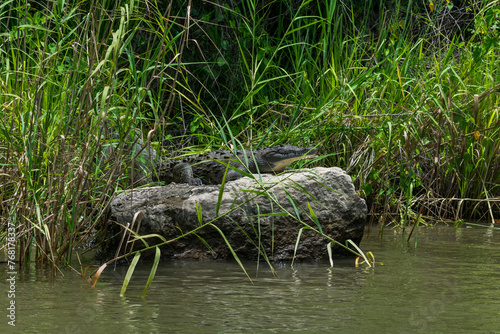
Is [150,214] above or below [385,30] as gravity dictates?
below

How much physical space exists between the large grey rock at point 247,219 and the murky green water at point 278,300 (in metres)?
0.15

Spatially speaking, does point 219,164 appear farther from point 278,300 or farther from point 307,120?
point 278,300

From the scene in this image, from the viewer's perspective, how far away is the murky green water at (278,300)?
85.1 inches

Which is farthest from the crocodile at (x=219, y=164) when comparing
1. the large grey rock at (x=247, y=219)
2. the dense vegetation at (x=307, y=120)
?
the large grey rock at (x=247, y=219)

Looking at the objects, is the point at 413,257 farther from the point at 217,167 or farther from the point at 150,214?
the point at 217,167

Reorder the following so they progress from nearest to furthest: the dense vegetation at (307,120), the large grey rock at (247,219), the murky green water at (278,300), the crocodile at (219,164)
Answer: the murky green water at (278,300)
the dense vegetation at (307,120)
the large grey rock at (247,219)
the crocodile at (219,164)

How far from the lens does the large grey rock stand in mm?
3537

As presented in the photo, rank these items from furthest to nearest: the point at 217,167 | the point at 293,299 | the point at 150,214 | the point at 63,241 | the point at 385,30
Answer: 1. the point at 385,30
2. the point at 217,167
3. the point at 150,214
4. the point at 63,241
5. the point at 293,299

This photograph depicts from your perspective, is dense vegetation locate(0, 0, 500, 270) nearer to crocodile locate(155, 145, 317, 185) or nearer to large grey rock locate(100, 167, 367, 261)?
crocodile locate(155, 145, 317, 185)

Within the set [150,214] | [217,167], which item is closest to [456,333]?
[150,214]

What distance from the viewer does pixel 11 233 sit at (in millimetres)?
3082

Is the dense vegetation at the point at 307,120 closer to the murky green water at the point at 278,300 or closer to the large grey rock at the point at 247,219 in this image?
the large grey rock at the point at 247,219

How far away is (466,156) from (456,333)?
2.78 m

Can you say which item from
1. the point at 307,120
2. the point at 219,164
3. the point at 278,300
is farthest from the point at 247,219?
the point at 307,120
